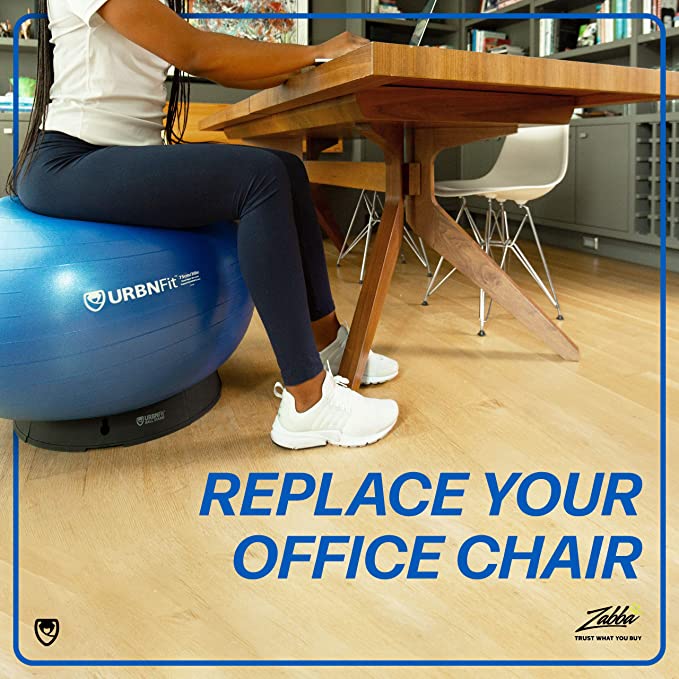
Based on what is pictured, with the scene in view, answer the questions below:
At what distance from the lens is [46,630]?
92cm

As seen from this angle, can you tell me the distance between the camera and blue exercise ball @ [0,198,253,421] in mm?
1262

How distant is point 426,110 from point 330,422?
2.21ft

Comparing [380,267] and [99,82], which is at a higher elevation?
[99,82]

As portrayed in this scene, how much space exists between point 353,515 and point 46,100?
96cm

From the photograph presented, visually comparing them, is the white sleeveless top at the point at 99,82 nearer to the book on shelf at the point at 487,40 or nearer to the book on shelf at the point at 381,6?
the book on shelf at the point at 381,6

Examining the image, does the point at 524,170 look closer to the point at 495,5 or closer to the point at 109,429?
the point at 109,429

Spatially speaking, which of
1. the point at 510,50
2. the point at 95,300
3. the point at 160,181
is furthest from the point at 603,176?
the point at 95,300

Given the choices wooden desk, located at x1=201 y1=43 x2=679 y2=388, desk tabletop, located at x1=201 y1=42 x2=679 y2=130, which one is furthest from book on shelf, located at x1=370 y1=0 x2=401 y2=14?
desk tabletop, located at x1=201 y1=42 x2=679 y2=130

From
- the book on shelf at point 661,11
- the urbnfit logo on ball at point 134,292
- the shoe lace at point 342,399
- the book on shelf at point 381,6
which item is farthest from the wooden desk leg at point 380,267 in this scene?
the book on shelf at point 381,6

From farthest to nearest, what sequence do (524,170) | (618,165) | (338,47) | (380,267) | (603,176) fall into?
(603,176), (618,165), (524,170), (380,267), (338,47)

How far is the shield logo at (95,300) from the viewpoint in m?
1.27

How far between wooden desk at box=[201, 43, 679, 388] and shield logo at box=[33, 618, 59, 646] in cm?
92

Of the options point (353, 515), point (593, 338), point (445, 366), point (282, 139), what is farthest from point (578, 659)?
point (282, 139)

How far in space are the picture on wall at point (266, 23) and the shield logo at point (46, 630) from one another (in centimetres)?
442
